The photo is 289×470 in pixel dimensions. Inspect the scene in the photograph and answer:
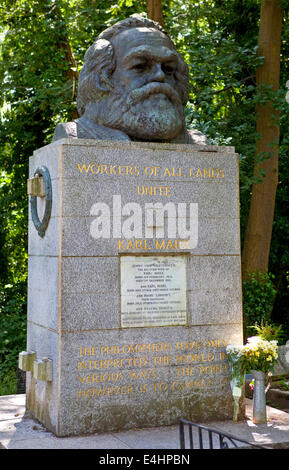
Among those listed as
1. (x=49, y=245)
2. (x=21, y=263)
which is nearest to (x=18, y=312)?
(x=21, y=263)

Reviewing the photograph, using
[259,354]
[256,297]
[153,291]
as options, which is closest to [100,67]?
[153,291]

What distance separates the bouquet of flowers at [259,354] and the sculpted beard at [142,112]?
7.65 ft

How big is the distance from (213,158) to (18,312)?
7288 mm

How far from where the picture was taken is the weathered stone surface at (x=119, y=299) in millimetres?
6031

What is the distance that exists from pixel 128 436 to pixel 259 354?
1.51 meters

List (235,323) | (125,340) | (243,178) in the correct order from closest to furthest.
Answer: (125,340)
(235,323)
(243,178)

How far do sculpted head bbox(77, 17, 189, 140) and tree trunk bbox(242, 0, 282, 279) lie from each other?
13.5 feet

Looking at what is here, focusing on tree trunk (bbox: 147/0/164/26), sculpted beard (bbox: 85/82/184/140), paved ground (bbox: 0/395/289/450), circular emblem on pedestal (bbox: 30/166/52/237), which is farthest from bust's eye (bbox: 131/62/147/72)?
tree trunk (bbox: 147/0/164/26)

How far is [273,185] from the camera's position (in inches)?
430

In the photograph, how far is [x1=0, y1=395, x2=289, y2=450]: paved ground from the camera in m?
5.61

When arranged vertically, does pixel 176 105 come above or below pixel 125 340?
above

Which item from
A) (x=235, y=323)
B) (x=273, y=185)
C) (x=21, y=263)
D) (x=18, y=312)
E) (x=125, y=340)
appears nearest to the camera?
(x=125, y=340)

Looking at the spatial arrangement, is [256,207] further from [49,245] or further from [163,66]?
[49,245]

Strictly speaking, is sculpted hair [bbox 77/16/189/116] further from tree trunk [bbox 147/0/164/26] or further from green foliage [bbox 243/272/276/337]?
green foliage [bbox 243/272/276/337]
